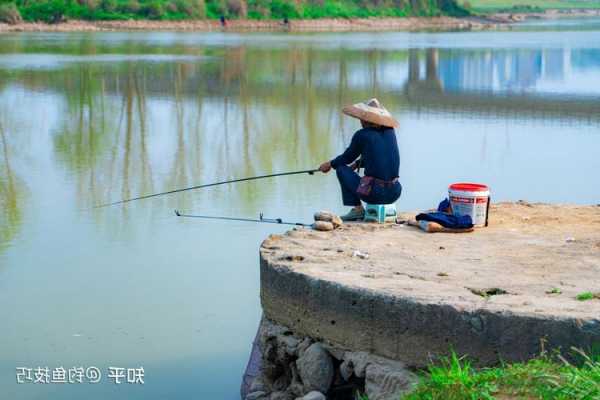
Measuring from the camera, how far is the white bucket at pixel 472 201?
7.39m

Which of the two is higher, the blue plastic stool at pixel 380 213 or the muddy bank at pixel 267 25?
the blue plastic stool at pixel 380 213

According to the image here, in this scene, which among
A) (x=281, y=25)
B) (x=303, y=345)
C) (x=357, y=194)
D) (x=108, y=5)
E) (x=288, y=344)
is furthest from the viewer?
(x=281, y=25)

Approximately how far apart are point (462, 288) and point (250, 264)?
11.1 ft

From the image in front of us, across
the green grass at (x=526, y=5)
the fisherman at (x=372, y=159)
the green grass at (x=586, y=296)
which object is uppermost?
the fisherman at (x=372, y=159)

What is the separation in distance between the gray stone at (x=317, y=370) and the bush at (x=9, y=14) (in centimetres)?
4399

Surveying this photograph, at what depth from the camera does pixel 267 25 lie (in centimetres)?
5681

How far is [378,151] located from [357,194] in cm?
33

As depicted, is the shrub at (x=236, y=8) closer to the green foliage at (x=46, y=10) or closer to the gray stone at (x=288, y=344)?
the green foliage at (x=46, y=10)

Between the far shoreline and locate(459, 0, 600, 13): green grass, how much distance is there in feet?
56.8

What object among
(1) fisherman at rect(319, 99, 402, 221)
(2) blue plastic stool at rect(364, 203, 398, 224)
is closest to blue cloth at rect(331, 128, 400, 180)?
(1) fisherman at rect(319, 99, 402, 221)

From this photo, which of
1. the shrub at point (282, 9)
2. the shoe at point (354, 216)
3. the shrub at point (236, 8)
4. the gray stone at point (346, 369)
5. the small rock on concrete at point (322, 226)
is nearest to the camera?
the gray stone at point (346, 369)

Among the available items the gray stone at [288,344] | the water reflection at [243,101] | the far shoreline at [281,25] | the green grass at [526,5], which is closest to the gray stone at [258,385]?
the gray stone at [288,344]

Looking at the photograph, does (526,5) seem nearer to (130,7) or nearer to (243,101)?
(130,7)

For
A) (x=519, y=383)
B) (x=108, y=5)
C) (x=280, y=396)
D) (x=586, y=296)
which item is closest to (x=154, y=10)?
(x=108, y=5)
